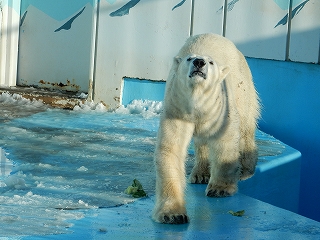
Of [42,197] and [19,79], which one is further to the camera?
[19,79]

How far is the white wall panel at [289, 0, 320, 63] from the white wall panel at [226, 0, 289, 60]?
11 cm

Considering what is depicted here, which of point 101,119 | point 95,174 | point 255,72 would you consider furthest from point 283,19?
point 95,174

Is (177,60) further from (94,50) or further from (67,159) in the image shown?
(94,50)

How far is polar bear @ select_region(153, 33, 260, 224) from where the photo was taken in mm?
3428

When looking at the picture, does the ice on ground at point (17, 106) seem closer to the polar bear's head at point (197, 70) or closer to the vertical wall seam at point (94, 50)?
the vertical wall seam at point (94, 50)

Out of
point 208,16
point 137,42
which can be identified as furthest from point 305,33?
point 137,42

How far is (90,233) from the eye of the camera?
10.4 feet

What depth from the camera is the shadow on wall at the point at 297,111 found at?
6.27 m

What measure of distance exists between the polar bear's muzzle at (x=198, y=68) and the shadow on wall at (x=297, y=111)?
3147 mm

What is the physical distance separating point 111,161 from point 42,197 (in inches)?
42.8

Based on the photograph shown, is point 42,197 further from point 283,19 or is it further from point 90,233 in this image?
point 283,19

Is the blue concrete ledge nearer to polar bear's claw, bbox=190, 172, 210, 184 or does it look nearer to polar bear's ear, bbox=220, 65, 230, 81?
polar bear's claw, bbox=190, 172, 210, 184

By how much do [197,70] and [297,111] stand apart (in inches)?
129

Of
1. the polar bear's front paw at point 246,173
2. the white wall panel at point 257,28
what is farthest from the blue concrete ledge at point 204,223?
the white wall panel at point 257,28
